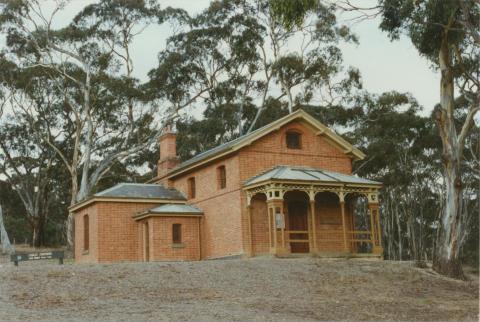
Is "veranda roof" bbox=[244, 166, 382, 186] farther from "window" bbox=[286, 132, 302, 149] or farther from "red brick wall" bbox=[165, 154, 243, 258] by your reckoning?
"window" bbox=[286, 132, 302, 149]

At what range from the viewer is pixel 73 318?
13.6 metres

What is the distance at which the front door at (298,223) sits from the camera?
29.9 metres

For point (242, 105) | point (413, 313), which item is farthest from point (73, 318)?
point (242, 105)

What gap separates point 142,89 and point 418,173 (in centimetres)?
2404

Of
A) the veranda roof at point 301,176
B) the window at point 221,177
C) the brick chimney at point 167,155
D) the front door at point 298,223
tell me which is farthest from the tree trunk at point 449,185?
the brick chimney at point 167,155

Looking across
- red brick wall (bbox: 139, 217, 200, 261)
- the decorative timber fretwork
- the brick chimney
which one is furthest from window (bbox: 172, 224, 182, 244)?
the brick chimney

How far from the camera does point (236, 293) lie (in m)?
18.1

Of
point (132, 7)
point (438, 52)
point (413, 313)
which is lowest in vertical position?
point (413, 313)

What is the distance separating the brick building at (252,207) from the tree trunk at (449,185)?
424 cm

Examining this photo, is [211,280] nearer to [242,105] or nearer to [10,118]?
[242,105]

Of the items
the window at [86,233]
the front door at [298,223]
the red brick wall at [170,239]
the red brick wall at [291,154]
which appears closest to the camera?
the red brick wall at [291,154]

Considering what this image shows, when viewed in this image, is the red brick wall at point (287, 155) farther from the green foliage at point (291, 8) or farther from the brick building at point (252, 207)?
the green foliage at point (291, 8)

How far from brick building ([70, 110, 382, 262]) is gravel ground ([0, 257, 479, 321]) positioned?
4.45 metres

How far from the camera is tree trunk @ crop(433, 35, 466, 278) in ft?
81.6
